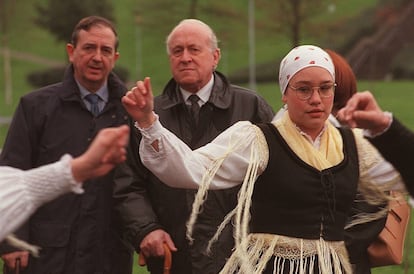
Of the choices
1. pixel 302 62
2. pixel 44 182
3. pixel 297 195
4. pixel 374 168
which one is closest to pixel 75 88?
pixel 302 62

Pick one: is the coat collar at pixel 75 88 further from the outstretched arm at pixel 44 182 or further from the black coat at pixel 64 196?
the outstretched arm at pixel 44 182

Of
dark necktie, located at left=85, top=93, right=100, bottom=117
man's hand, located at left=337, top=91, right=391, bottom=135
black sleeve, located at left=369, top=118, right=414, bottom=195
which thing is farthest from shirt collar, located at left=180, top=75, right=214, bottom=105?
man's hand, located at left=337, top=91, right=391, bottom=135

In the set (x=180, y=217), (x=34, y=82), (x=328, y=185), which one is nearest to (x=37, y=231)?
(x=180, y=217)

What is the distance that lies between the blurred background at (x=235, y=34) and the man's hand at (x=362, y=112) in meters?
33.8

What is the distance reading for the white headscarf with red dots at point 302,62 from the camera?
4293mm

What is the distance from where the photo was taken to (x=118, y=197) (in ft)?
17.9

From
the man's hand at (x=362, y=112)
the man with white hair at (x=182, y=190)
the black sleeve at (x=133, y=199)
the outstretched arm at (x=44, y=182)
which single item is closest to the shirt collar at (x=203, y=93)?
the man with white hair at (x=182, y=190)

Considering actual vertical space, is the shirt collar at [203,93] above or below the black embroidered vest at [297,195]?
above

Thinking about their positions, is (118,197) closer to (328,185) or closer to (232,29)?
(328,185)

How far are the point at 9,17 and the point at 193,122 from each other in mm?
37896

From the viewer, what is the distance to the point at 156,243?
5.24 m

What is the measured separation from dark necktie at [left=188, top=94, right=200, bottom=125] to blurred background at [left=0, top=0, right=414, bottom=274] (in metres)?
32.0

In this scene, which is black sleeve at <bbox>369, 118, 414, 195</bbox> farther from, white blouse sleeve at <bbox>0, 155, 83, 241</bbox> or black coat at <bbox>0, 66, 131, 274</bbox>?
black coat at <bbox>0, 66, 131, 274</bbox>

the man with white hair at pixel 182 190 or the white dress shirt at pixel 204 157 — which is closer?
the white dress shirt at pixel 204 157
